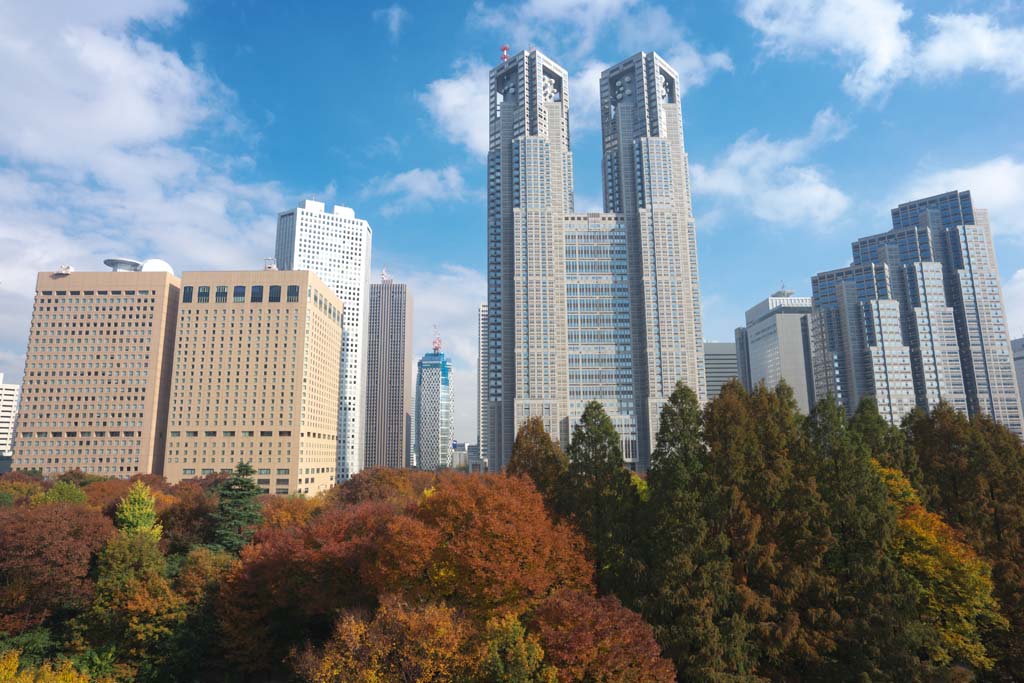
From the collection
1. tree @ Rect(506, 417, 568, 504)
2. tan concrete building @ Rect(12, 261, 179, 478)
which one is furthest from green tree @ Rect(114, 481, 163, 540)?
tan concrete building @ Rect(12, 261, 179, 478)

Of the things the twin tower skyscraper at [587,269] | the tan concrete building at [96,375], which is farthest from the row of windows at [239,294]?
the twin tower skyscraper at [587,269]

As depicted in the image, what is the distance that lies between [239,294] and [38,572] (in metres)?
126

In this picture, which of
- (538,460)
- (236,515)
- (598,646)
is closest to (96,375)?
(236,515)

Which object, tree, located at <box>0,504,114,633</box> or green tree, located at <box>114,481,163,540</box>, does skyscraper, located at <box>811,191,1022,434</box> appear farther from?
tree, located at <box>0,504,114,633</box>

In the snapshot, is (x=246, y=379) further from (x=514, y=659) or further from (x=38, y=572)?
(x=514, y=659)

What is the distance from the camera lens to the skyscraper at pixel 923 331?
157500 mm

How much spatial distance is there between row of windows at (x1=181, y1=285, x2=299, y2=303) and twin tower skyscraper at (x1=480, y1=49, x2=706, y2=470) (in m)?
52.0

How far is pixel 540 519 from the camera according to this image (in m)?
31.8

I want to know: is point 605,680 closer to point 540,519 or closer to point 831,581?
point 540,519

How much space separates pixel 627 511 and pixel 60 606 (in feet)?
128

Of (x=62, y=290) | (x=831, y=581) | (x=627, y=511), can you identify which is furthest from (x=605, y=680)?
(x=62, y=290)

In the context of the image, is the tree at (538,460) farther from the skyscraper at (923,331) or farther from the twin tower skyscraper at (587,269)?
the skyscraper at (923,331)

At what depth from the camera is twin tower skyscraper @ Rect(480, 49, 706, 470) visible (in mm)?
137875

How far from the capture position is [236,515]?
54344 mm
